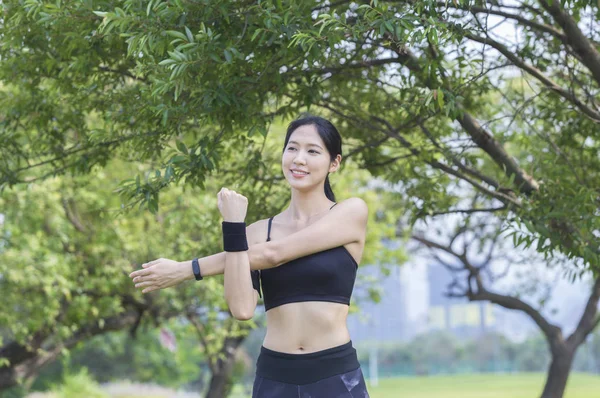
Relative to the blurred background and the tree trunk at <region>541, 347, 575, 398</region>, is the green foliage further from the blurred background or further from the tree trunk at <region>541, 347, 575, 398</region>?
the tree trunk at <region>541, 347, 575, 398</region>

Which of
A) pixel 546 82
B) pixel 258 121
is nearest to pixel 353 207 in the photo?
pixel 258 121

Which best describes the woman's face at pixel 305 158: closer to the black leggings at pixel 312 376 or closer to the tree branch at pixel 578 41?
the black leggings at pixel 312 376

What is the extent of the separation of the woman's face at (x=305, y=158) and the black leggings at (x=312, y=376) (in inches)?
24.8

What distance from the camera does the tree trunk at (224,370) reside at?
15.2 m

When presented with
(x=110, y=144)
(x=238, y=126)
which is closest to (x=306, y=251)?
(x=238, y=126)

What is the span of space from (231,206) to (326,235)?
39 centimetres

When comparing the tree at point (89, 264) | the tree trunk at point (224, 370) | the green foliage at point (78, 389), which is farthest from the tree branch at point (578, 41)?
the green foliage at point (78, 389)

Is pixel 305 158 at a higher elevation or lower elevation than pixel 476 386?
higher

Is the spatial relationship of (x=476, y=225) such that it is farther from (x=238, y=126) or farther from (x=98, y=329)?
(x=238, y=126)

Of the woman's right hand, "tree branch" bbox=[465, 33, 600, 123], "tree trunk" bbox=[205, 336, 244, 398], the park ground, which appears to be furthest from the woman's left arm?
the park ground

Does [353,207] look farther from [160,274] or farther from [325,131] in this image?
[160,274]

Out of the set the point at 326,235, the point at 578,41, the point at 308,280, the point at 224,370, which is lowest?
the point at 224,370

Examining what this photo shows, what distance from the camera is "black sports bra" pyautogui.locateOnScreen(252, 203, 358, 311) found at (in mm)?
2990

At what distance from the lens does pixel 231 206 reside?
9.37 feet
